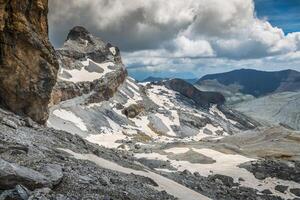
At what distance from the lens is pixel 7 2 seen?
62.7m

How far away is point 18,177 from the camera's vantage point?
26.4 metres

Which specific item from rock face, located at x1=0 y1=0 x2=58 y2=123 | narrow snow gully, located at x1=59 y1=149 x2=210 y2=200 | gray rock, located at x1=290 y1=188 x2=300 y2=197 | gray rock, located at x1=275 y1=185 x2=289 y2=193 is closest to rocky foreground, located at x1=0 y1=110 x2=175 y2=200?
narrow snow gully, located at x1=59 y1=149 x2=210 y2=200

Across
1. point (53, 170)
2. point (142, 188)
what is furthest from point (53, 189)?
point (142, 188)

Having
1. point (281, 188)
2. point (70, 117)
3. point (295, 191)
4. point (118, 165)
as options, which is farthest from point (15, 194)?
point (70, 117)

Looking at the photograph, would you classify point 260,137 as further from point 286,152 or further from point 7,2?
point 7,2

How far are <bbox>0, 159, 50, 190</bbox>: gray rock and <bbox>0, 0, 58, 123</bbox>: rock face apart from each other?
39.2 metres

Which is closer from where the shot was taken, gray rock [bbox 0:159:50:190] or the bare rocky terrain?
gray rock [bbox 0:159:50:190]

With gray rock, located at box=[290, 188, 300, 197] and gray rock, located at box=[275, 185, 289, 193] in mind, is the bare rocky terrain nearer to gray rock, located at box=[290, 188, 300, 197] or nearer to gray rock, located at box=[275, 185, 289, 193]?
gray rock, located at box=[275, 185, 289, 193]

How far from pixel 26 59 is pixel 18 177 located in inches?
1716

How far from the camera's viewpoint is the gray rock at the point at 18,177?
84.9 ft

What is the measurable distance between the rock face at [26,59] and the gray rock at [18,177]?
129 feet

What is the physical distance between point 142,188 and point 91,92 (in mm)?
162720

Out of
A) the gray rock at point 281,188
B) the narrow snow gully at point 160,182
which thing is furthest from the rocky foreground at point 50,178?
the gray rock at point 281,188

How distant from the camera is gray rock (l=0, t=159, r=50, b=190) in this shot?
84.9 ft
